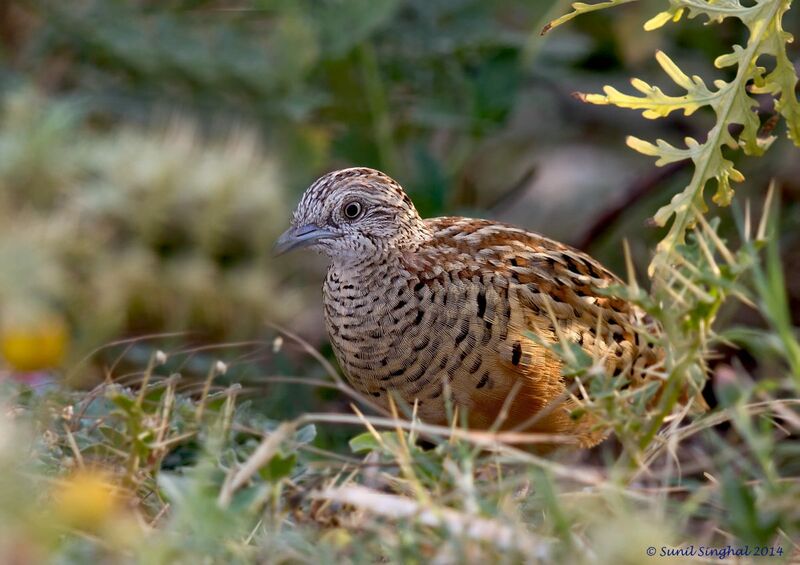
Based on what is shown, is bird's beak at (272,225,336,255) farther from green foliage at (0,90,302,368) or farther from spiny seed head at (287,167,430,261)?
green foliage at (0,90,302,368)

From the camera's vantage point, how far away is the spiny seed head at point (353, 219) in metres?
3.36

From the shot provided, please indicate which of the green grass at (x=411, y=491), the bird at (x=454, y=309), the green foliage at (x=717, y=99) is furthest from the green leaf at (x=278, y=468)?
the green foliage at (x=717, y=99)

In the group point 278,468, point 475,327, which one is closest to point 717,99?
point 475,327

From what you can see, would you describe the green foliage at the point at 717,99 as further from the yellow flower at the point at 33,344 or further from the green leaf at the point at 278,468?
the yellow flower at the point at 33,344

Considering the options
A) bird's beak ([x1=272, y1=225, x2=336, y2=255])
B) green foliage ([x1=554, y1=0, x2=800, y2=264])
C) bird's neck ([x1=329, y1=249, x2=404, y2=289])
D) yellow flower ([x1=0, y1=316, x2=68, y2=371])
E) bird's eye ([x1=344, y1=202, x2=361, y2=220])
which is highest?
green foliage ([x1=554, y1=0, x2=800, y2=264])

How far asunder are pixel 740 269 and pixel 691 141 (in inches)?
28.8

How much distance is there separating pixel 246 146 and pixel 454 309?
2495 millimetres

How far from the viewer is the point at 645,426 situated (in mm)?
2307

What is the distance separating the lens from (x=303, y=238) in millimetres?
3377

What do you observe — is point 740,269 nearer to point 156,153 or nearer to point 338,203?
point 338,203

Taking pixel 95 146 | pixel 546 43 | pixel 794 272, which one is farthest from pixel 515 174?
pixel 95 146

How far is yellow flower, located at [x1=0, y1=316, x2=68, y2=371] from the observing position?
4246 millimetres

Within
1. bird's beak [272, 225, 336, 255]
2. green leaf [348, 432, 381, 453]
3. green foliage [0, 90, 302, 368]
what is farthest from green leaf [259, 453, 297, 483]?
green foliage [0, 90, 302, 368]

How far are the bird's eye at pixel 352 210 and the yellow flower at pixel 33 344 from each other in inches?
55.2
